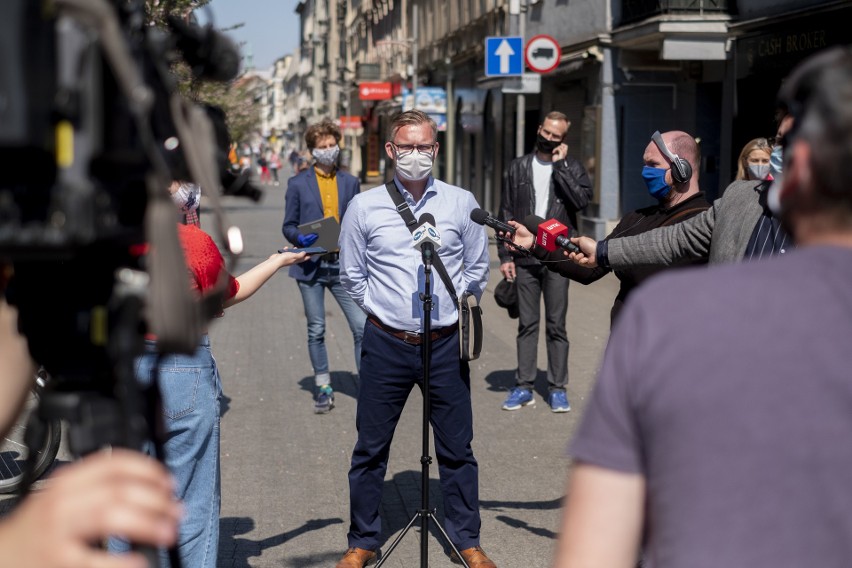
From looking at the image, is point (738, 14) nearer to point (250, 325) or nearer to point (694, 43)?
point (694, 43)

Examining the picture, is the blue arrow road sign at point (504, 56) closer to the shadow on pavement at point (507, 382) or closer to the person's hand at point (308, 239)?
the shadow on pavement at point (507, 382)

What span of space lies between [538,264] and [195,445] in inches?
195

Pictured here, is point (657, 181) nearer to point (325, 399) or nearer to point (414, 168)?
point (414, 168)

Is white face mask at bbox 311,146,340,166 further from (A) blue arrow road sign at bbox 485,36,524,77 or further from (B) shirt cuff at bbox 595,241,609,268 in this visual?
(A) blue arrow road sign at bbox 485,36,524,77

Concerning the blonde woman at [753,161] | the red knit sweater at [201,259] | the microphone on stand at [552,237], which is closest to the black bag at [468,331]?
the microphone on stand at [552,237]

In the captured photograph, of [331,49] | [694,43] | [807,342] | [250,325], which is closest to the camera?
[807,342]

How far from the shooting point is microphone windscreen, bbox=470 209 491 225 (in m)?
5.36

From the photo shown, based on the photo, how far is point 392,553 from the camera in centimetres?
584

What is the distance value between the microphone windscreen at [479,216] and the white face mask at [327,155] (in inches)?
143

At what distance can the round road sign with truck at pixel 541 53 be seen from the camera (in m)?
15.8

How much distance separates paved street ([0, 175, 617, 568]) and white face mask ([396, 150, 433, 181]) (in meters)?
1.81

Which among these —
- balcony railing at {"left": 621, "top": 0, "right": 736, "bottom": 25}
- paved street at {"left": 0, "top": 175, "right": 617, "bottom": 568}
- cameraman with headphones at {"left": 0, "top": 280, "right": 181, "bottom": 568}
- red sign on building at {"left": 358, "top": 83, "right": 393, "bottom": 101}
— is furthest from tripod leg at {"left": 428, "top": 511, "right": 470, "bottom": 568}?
red sign on building at {"left": 358, "top": 83, "right": 393, "bottom": 101}

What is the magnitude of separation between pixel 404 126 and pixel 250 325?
7.85 metres

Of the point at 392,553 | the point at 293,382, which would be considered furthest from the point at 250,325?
the point at 392,553
